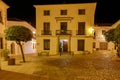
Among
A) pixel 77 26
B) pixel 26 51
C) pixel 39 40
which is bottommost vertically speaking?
pixel 26 51

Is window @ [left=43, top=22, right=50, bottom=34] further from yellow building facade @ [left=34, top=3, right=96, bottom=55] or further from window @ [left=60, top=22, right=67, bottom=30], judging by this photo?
window @ [left=60, top=22, right=67, bottom=30]

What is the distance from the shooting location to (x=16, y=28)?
48.1ft

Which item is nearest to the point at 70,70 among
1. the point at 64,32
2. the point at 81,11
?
the point at 64,32

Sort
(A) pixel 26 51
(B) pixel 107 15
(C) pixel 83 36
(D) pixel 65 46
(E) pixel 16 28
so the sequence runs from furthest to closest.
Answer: (B) pixel 107 15
(A) pixel 26 51
(D) pixel 65 46
(C) pixel 83 36
(E) pixel 16 28

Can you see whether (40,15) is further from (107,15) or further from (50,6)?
(107,15)

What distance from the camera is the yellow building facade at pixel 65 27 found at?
24.9 metres

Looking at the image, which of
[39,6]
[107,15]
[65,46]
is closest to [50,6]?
[39,6]

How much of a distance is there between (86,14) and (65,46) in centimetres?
580

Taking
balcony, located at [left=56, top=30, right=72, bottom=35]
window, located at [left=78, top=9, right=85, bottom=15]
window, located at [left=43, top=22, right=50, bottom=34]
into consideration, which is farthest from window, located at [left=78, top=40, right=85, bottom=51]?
window, located at [left=43, top=22, right=50, bottom=34]

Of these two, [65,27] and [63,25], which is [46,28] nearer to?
[63,25]

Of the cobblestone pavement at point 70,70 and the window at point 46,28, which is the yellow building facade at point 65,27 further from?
the cobblestone pavement at point 70,70

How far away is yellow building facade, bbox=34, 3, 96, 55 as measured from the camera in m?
24.9

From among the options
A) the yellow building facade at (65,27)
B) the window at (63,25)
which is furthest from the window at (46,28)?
the window at (63,25)

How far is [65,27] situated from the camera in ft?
83.4
